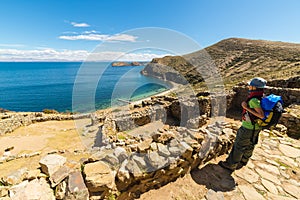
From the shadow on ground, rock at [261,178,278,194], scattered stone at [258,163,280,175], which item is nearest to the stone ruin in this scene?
the shadow on ground

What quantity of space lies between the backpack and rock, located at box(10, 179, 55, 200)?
4.11 m

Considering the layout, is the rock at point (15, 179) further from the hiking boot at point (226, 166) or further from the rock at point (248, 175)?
the rock at point (248, 175)

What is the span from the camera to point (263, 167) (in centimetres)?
401

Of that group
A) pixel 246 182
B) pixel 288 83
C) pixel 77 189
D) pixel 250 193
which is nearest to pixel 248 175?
pixel 246 182

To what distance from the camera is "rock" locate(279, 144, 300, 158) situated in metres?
4.56

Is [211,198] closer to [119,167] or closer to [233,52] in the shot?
[119,167]

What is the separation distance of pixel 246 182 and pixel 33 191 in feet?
13.7

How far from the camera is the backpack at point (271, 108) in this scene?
10.0ft

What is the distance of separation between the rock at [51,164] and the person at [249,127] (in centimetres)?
380

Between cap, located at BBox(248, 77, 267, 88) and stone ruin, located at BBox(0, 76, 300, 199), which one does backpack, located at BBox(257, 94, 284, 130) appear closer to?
cap, located at BBox(248, 77, 267, 88)

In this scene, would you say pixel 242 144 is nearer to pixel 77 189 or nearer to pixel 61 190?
pixel 77 189

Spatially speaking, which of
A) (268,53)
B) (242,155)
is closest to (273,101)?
(242,155)

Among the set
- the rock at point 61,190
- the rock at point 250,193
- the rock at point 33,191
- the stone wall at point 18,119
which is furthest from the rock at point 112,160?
the stone wall at point 18,119

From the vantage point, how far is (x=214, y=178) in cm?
366
